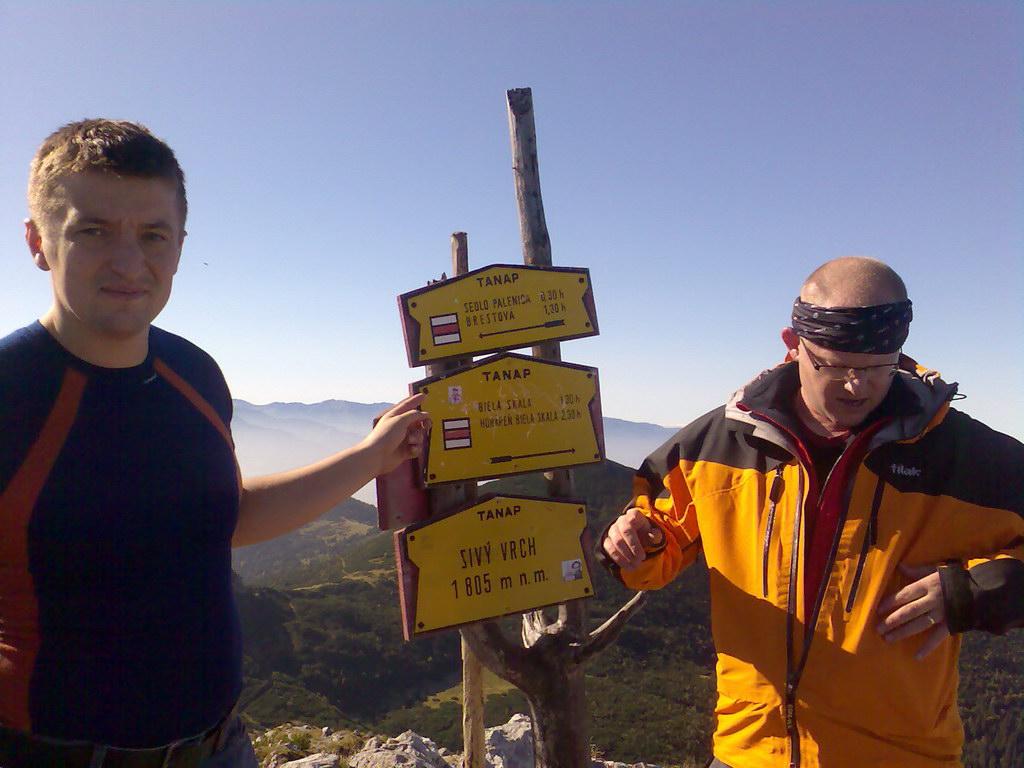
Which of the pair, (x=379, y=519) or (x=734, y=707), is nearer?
(x=734, y=707)

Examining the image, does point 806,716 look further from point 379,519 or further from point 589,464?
point 379,519

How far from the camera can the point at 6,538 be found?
6.06 ft

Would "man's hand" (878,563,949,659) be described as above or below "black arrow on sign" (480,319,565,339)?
below

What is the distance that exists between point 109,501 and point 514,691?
31800 mm

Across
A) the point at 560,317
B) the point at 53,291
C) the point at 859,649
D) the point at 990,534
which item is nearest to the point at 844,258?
the point at 990,534

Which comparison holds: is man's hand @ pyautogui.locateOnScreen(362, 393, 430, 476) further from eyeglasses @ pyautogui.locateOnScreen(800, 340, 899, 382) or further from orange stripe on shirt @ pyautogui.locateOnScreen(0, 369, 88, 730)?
eyeglasses @ pyautogui.locateOnScreen(800, 340, 899, 382)

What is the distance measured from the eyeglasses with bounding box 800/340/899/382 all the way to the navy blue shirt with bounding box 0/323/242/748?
2442mm

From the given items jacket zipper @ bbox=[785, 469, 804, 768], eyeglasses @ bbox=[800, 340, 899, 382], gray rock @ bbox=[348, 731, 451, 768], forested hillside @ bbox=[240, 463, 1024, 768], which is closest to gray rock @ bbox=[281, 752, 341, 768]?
gray rock @ bbox=[348, 731, 451, 768]

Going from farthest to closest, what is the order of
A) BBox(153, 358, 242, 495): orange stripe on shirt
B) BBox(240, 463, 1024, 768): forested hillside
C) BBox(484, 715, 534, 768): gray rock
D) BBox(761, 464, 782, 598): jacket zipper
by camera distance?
BBox(240, 463, 1024, 768): forested hillside < BBox(484, 715, 534, 768): gray rock < BBox(761, 464, 782, 598): jacket zipper < BBox(153, 358, 242, 495): orange stripe on shirt

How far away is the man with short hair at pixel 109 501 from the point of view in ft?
6.23

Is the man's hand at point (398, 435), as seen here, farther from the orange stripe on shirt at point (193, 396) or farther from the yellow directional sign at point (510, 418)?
the orange stripe on shirt at point (193, 396)

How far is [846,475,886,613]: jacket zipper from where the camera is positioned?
2.65 m

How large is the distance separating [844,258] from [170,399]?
2833 mm

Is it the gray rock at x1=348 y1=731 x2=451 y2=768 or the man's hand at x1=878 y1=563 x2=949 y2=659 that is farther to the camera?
the gray rock at x1=348 y1=731 x2=451 y2=768
